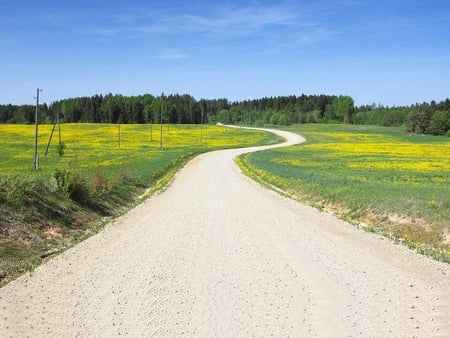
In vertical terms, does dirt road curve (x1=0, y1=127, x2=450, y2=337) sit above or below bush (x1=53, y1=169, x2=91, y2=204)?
below

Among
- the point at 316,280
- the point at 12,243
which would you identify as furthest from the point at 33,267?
the point at 316,280

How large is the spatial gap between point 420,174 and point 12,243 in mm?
30630

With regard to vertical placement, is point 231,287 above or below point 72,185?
below

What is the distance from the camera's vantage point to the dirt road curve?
7.85 m

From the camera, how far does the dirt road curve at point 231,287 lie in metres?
7.85

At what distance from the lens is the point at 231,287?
9.82m

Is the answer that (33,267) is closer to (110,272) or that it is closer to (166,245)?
Answer: (110,272)

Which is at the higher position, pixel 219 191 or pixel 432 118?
pixel 432 118

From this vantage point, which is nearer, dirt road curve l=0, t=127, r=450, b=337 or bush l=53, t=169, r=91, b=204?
dirt road curve l=0, t=127, r=450, b=337

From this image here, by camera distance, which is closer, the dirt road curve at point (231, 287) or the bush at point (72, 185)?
the dirt road curve at point (231, 287)

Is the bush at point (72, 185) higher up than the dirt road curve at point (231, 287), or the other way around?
the bush at point (72, 185)

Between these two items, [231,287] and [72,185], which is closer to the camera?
[231,287]

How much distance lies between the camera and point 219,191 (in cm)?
2639

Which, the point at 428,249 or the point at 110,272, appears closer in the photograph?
the point at 110,272
